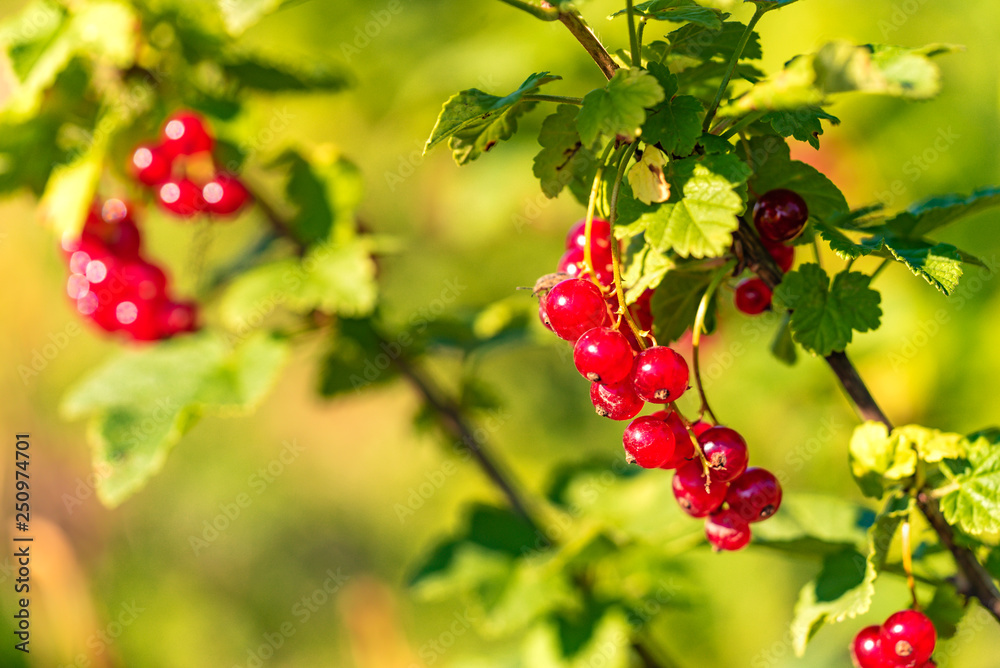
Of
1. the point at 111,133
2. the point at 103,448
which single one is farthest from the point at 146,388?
the point at 111,133

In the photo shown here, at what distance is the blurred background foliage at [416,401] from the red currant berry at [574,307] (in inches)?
31.8

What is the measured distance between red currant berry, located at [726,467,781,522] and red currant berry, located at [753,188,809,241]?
0.80 ft

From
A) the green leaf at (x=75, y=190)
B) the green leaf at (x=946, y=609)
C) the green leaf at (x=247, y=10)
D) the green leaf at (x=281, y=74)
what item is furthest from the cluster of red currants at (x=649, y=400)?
the green leaf at (x=75, y=190)

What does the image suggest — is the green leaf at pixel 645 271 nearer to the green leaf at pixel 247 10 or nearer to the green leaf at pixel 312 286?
the green leaf at pixel 247 10

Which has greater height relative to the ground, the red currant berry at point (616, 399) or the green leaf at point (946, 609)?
the red currant berry at point (616, 399)

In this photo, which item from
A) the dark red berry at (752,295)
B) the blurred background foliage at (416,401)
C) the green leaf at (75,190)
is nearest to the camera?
the dark red berry at (752,295)

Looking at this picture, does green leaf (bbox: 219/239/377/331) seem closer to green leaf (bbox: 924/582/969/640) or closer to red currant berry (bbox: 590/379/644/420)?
red currant berry (bbox: 590/379/644/420)

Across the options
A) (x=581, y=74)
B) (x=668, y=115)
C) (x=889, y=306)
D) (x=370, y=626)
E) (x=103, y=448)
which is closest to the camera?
(x=668, y=115)

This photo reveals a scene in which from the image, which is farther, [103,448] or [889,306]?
[889,306]

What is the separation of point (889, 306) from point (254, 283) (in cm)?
160

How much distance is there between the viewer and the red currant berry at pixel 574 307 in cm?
73

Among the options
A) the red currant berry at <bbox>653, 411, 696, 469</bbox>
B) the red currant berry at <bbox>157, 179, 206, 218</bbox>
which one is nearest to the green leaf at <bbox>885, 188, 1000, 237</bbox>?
the red currant berry at <bbox>653, 411, 696, 469</bbox>

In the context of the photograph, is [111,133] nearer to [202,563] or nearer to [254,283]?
[254,283]

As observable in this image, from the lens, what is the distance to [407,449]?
347 cm
